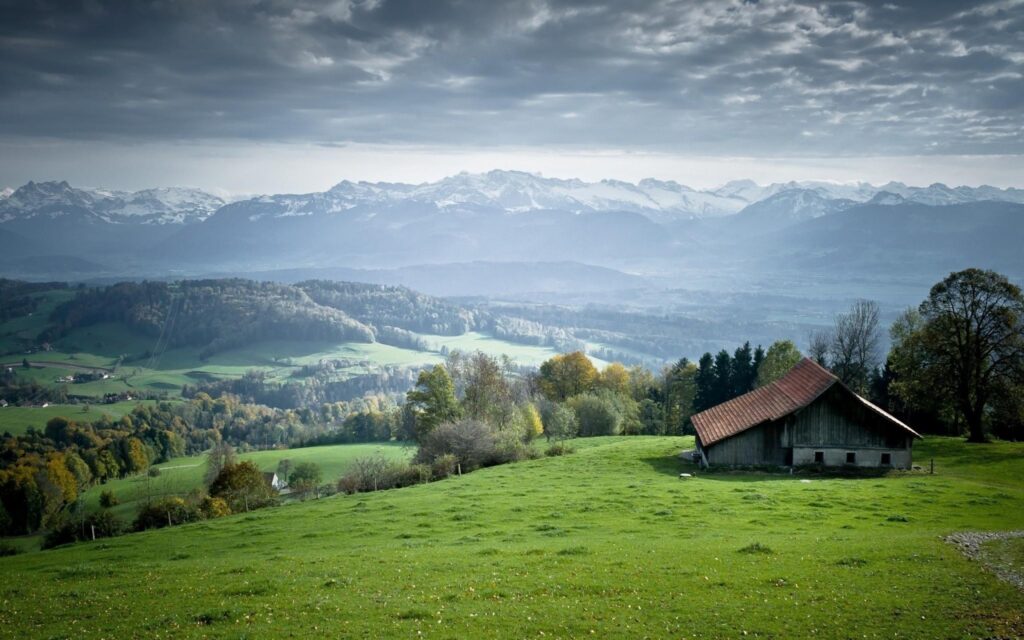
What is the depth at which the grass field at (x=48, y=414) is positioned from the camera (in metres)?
136

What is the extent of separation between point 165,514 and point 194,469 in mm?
70659

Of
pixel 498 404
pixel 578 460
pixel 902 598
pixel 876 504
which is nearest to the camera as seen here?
pixel 902 598

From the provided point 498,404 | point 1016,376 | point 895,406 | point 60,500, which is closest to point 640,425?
point 498,404

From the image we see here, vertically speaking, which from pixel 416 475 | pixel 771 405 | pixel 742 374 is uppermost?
pixel 771 405

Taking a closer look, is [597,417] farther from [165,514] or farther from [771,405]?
[165,514]

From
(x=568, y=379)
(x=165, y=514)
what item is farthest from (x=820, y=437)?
(x=568, y=379)

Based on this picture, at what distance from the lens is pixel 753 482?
A: 3934cm

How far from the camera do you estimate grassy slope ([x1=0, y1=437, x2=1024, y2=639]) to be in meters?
16.1

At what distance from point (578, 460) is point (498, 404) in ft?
73.8

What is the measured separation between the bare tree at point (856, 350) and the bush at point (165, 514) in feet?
217

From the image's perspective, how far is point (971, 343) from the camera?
51344 mm

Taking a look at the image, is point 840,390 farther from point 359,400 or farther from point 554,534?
point 359,400

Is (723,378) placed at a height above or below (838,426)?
below

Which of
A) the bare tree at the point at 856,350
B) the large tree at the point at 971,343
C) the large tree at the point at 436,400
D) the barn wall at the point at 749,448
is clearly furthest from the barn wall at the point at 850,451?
the large tree at the point at 436,400
